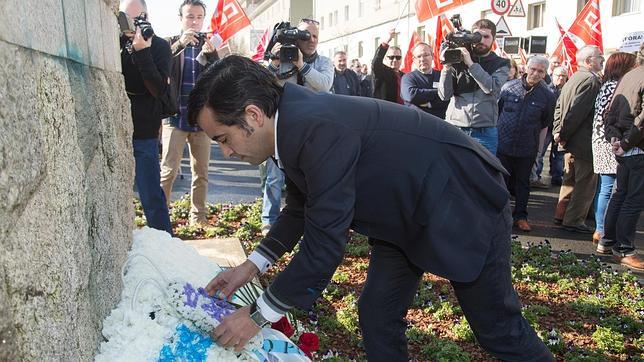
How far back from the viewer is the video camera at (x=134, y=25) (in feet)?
12.9

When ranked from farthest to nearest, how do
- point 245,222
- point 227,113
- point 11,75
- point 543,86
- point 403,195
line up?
point 543,86 < point 245,222 < point 403,195 < point 227,113 < point 11,75

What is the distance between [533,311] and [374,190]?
2.38m

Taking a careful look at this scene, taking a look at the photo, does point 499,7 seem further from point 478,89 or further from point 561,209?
point 478,89

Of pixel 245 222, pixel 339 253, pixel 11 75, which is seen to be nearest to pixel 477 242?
pixel 339 253

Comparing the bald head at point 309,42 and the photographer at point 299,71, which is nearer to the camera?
the photographer at point 299,71

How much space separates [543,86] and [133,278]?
5195 millimetres

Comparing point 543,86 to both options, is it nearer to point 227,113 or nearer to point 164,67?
point 164,67

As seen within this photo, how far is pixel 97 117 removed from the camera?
7.27 ft

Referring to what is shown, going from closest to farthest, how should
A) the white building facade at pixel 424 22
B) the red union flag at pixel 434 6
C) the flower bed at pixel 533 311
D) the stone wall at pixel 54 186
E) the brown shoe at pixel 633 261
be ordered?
the stone wall at pixel 54 186 → the flower bed at pixel 533 311 → the brown shoe at pixel 633 261 → the red union flag at pixel 434 6 → the white building facade at pixel 424 22

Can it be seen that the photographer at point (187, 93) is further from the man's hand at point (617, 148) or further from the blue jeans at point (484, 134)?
the man's hand at point (617, 148)

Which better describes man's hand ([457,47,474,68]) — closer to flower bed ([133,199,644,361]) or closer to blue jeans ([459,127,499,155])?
blue jeans ([459,127,499,155])

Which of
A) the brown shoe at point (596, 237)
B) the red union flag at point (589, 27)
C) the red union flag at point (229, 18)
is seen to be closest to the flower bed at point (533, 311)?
the brown shoe at point (596, 237)

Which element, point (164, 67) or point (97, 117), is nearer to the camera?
point (97, 117)

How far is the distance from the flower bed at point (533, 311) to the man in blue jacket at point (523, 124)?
992 mm
